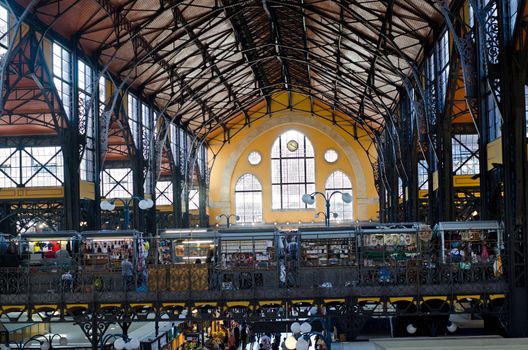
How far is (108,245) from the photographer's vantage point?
3125cm

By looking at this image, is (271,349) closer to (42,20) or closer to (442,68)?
(442,68)

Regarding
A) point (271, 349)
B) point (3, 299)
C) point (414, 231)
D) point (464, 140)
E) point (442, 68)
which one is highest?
point (442, 68)

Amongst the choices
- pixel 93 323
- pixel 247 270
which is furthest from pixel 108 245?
pixel 247 270

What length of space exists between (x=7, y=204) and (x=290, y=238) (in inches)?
749

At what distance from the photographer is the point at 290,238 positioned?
32438mm

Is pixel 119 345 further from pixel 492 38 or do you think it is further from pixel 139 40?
pixel 139 40

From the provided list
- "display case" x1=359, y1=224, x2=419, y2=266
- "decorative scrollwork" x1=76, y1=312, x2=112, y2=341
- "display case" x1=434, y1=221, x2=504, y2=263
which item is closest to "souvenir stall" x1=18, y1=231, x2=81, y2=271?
"decorative scrollwork" x1=76, y1=312, x2=112, y2=341

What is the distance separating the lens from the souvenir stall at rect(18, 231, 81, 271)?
93.2ft

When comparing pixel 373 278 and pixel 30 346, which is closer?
pixel 373 278

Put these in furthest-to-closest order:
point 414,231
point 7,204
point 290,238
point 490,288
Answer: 1. point 7,204
2. point 290,238
3. point 414,231
4. point 490,288

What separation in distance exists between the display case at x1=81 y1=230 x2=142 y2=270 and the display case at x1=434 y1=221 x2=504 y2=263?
12.5 metres

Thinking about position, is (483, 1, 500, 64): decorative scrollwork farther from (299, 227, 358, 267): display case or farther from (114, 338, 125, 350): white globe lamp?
(114, 338, 125, 350): white globe lamp

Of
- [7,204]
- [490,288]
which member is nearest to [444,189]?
[490,288]

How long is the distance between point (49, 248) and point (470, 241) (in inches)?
691
